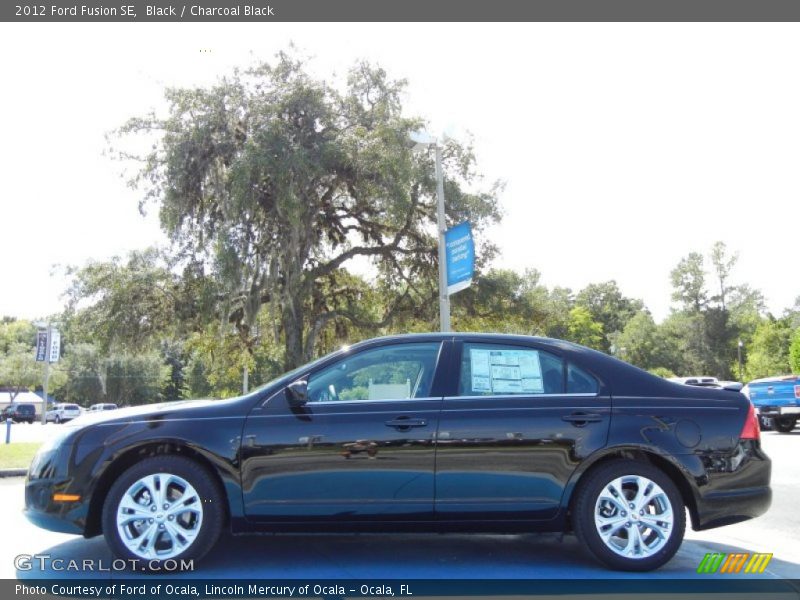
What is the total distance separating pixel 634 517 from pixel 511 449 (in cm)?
95

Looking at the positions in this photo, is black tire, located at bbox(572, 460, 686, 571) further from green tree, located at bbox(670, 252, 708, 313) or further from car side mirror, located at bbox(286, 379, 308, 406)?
green tree, located at bbox(670, 252, 708, 313)

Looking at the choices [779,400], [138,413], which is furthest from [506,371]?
[779,400]

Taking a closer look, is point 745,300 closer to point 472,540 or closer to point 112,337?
point 112,337

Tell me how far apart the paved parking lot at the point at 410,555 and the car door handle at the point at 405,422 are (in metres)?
0.96

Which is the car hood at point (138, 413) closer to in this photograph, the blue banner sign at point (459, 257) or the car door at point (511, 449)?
the car door at point (511, 449)

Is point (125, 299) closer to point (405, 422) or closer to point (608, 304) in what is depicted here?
point (405, 422)

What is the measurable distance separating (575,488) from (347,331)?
19.0 m

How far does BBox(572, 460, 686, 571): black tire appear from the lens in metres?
4.77

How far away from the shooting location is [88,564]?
4.91 m

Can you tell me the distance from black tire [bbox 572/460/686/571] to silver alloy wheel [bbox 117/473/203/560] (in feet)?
8.35

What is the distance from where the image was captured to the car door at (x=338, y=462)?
4703mm

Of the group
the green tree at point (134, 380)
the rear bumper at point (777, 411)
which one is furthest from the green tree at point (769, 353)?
the green tree at point (134, 380)

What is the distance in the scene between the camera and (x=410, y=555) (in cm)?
521

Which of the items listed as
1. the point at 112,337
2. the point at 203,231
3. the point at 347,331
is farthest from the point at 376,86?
the point at 112,337
